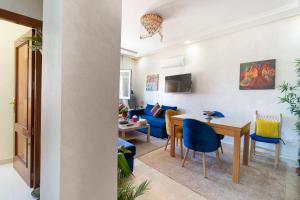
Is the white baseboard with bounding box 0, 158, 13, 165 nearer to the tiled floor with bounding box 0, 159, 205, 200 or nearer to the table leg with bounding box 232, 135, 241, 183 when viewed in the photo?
the tiled floor with bounding box 0, 159, 205, 200

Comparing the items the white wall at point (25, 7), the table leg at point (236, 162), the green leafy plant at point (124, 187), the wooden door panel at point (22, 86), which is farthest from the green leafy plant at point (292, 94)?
the wooden door panel at point (22, 86)

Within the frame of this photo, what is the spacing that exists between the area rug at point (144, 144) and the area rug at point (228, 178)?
21 centimetres

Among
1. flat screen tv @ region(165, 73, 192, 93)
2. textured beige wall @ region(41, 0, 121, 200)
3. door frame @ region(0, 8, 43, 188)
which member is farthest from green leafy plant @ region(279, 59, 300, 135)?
door frame @ region(0, 8, 43, 188)

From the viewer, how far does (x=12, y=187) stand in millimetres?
1979

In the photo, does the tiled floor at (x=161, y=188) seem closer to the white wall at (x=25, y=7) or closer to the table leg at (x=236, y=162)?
the table leg at (x=236, y=162)

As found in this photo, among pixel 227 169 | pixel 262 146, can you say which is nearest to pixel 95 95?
pixel 227 169

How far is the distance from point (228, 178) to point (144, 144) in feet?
6.11

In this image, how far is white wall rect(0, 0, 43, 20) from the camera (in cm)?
158

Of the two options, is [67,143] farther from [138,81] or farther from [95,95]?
[138,81]

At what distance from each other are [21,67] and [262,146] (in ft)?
14.9

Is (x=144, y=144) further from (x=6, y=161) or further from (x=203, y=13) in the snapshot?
(x=203, y=13)

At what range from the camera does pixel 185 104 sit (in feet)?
15.5

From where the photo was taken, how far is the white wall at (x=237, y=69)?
116 inches

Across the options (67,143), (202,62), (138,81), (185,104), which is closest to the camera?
(67,143)
